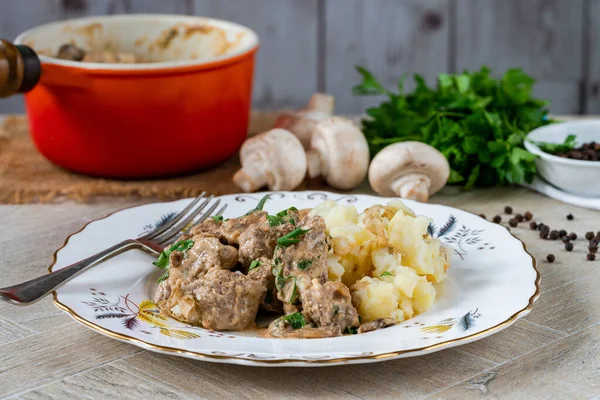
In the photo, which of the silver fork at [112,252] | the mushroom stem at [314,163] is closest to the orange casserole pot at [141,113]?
the mushroom stem at [314,163]

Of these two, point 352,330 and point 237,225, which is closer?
point 352,330

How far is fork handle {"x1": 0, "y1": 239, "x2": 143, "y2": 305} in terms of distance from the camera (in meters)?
1.39

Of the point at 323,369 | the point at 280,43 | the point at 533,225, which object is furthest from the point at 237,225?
the point at 280,43

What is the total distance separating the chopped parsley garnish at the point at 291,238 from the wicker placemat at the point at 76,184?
86 cm

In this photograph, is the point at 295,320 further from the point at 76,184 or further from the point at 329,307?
the point at 76,184

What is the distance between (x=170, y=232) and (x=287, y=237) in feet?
1.36

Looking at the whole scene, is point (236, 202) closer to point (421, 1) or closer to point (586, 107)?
point (421, 1)

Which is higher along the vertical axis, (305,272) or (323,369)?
(305,272)

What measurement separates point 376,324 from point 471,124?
1.09 meters

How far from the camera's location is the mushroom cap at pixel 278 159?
7.41ft

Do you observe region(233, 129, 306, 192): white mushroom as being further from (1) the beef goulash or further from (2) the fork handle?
(2) the fork handle

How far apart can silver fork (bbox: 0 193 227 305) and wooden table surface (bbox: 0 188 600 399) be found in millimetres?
97

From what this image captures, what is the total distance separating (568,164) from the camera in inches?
85.7

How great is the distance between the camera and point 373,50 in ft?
13.4
